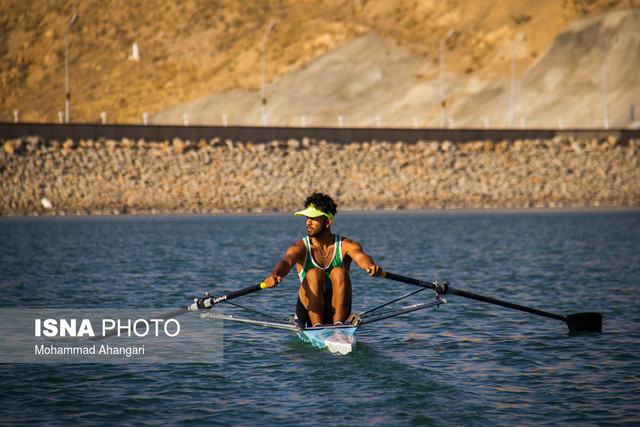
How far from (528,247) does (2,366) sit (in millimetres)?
26004

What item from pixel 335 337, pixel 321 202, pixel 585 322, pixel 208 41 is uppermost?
pixel 208 41

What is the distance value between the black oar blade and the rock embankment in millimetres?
39697

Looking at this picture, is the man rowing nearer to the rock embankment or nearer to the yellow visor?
the yellow visor

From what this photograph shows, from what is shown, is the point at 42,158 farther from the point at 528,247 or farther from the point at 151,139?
the point at 528,247

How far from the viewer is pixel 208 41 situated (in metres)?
113

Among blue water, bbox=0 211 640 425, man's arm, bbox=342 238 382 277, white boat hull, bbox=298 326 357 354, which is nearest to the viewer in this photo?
blue water, bbox=0 211 640 425

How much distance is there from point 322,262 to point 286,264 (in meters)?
0.67

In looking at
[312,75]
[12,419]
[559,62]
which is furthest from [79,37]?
[12,419]

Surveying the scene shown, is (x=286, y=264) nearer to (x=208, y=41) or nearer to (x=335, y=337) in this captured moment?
(x=335, y=337)

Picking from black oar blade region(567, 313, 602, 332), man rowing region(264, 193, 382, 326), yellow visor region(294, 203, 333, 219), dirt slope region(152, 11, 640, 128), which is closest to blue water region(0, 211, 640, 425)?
black oar blade region(567, 313, 602, 332)

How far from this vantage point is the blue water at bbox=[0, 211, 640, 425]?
1080 cm

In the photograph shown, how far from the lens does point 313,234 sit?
13172 millimetres

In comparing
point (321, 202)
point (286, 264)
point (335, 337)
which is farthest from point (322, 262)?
point (335, 337)

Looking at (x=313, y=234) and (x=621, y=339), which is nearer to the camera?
(x=313, y=234)
